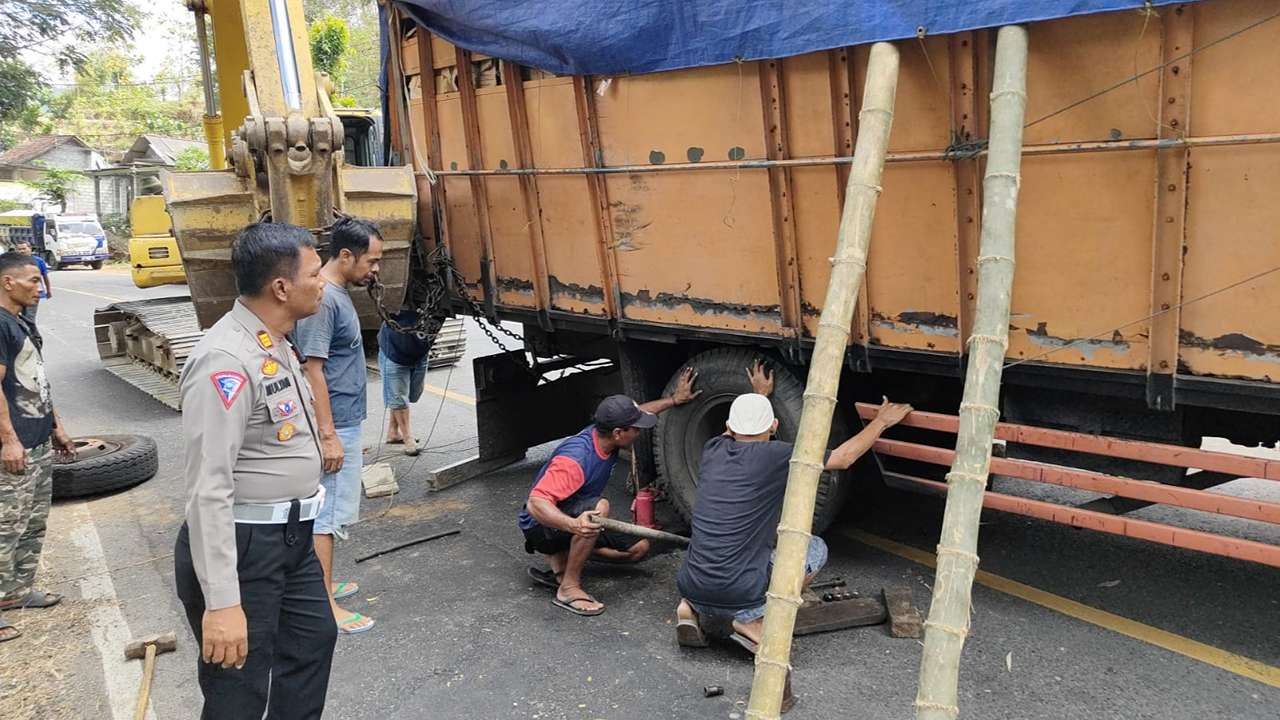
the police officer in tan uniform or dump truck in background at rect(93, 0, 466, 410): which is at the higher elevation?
dump truck in background at rect(93, 0, 466, 410)

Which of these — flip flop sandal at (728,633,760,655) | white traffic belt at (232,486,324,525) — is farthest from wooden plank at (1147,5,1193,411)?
white traffic belt at (232,486,324,525)

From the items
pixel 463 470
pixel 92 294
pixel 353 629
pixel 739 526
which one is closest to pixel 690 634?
pixel 739 526

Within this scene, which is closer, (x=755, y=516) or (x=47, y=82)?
(x=755, y=516)

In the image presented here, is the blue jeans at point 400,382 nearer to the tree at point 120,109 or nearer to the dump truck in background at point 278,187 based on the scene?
the dump truck in background at point 278,187

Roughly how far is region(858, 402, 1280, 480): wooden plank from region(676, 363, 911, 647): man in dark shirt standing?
69 centimetres

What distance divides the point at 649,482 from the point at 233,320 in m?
3.61

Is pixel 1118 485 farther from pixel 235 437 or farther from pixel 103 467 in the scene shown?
pixel 103 467

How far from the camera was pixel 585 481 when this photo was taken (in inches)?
196

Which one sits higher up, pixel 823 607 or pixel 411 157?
pixel 411 157

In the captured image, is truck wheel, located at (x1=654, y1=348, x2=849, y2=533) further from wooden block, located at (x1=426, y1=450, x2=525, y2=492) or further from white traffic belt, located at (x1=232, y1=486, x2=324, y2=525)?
white traffic belt, located at (x1=232, y1=486, x2=324, y2=525)

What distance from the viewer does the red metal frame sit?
12.3ft

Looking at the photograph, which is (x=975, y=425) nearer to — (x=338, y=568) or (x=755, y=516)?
(x=755, y=516)

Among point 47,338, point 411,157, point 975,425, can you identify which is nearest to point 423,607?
point 975,425

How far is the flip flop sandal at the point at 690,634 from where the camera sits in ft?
14.1
